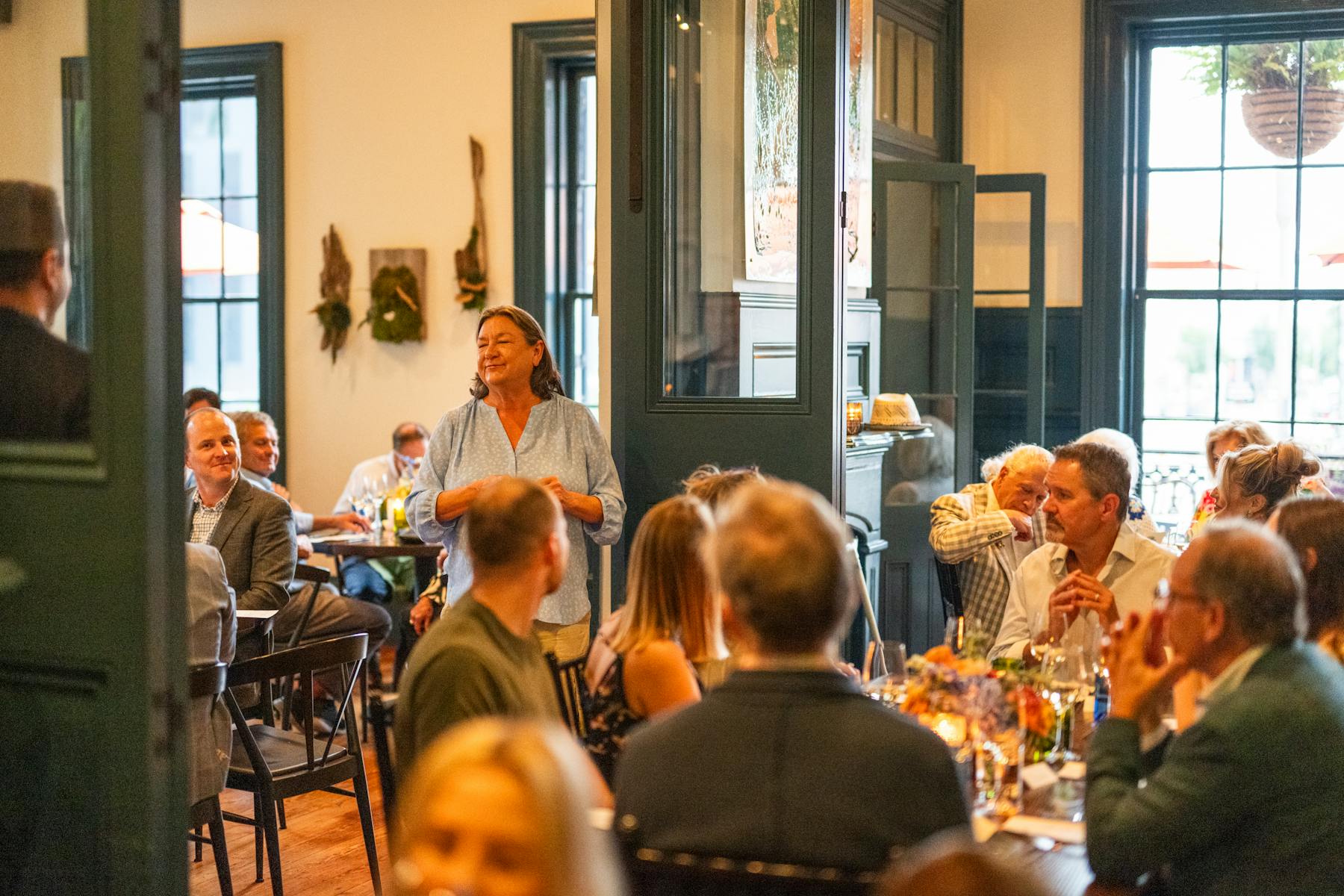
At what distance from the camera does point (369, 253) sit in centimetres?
827

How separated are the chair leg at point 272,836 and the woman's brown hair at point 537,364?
130 cm

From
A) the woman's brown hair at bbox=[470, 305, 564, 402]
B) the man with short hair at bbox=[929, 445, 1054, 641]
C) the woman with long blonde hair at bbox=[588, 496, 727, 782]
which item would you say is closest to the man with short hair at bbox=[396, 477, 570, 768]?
the woman with long blonde hair at bbox=[588, 496, 727, 782]

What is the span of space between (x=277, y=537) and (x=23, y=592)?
2355 mm

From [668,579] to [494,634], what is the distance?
39 centimetres

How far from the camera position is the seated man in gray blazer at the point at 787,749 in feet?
5.68

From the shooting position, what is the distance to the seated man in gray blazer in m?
1.73

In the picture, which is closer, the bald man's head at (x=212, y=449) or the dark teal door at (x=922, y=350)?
the bald man's head at (x=212, y=449)

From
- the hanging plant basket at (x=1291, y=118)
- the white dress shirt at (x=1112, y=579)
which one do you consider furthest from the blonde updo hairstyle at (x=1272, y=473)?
the hanging plant basket at (x=1291, y=118)

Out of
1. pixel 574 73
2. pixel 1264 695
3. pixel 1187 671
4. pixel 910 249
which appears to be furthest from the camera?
pixel 574 73

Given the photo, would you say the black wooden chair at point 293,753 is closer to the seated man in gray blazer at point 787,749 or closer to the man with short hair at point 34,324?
the man with short hair at point 34,324

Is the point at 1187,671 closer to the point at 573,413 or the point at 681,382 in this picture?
the point at 573,413

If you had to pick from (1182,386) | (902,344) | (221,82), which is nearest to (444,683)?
(902,344)

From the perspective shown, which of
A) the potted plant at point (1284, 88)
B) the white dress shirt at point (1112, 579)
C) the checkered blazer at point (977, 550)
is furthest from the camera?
the potted plant at point (1284, 88)

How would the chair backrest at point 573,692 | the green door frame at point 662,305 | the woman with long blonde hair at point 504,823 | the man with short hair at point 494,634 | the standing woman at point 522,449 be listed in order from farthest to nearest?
the green door frame at point 662,305
the standing woman at point 522,449
the chair backrest at point 573,692
the man with short hair at point 494,634
the woman with long blonde hair at point 504,823
